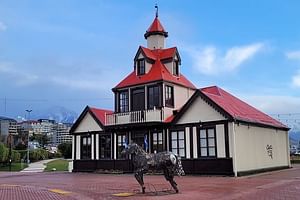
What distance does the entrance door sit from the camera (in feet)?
98.8

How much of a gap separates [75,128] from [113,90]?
17.5 ft

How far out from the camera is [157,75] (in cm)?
2978

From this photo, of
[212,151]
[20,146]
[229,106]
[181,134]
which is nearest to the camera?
[212,151]

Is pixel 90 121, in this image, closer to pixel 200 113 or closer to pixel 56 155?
pixel 200 113

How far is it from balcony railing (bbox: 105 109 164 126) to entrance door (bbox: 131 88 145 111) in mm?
745

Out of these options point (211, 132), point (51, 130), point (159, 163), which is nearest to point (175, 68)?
point (211, 132)

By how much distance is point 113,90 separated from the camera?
3195cm

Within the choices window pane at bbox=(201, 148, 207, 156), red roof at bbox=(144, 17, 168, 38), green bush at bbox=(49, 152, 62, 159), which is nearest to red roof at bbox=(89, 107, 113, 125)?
red roof at bbox=(144, 17, 168, 38)

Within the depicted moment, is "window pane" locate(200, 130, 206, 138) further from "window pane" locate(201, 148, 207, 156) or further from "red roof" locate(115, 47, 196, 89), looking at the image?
"red roof" locate(115, 47, 196, 89)

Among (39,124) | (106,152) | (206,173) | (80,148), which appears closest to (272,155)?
(206,173)

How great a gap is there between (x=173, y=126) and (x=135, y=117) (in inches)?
131

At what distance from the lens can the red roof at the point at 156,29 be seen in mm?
33969

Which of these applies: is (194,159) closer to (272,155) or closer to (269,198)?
(272,155)

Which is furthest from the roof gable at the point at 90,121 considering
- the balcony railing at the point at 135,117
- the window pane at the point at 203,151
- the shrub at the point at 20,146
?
the shrub at the point at 20,146
